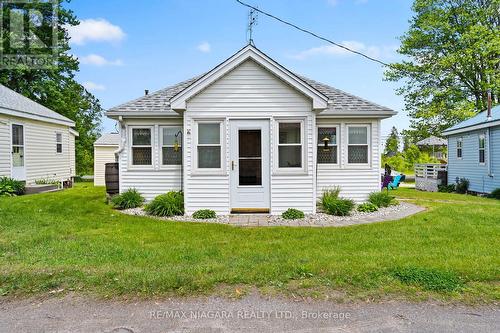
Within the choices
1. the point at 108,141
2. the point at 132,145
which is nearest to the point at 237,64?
the point at 132,145

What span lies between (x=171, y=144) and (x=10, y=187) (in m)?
7.76

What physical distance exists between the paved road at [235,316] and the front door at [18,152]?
13837 millimetres

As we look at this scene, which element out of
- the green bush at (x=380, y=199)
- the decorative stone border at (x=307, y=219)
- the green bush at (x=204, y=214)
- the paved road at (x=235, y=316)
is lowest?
the paved road at (x=235, y=316)

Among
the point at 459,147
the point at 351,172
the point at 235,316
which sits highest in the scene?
the point at 459,147

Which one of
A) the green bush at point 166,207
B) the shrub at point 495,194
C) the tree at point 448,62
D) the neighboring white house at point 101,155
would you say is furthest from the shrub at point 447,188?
the neighboring white house at point 101,155

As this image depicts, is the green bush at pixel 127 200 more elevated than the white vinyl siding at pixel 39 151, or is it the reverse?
the white vinyl siding at pixel 39 151

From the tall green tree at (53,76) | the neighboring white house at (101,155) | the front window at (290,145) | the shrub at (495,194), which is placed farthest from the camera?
the tall green tree at (53,76)

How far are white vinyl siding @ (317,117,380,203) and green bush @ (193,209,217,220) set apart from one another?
349 cm

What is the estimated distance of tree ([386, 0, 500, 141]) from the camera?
75.9ft

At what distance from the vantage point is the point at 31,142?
16172 mm

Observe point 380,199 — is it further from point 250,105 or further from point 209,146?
point 209,146

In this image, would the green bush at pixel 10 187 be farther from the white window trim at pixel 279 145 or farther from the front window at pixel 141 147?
the white window trim at pixel 279 145

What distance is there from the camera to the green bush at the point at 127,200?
33.7 feet

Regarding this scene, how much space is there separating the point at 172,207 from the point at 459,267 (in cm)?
678
